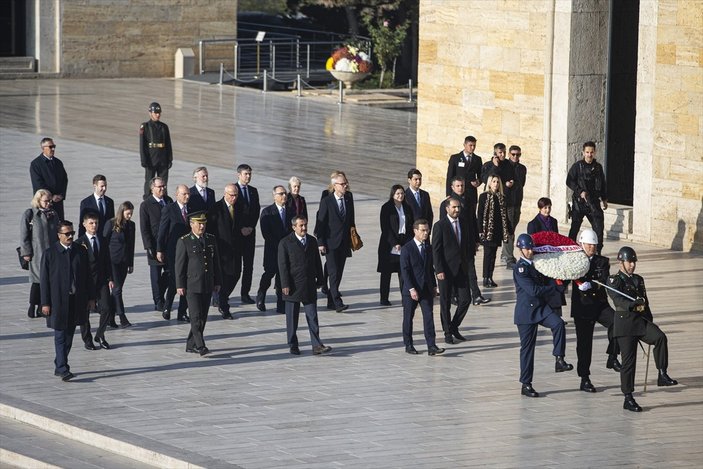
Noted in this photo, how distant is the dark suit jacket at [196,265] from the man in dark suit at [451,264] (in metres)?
2.28

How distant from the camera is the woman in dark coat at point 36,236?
1702cm

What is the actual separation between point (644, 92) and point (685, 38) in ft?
3.47

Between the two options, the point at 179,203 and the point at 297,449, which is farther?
the point at 179,203

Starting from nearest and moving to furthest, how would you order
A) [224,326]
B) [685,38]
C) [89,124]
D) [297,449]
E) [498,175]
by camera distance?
[297,449]
[224,326]
[498,175]
[685,38]
[89,124]

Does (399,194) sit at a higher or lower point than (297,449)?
higher

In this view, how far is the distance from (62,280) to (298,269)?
7.91 ft

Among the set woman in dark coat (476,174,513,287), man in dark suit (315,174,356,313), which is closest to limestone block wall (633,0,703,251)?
woman in dark coat (476,174,513,287)

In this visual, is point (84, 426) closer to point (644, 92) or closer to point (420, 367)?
point (420, 367)

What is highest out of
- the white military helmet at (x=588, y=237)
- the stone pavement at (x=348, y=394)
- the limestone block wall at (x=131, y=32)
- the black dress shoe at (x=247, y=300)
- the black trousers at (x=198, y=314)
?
the limestone block wall at (x=131, y=32)

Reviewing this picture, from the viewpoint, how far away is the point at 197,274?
51.0 ft

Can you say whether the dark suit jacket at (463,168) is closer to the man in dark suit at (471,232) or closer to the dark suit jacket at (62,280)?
the man in dark suit at (471,232)

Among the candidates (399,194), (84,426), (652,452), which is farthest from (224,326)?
(652,452)

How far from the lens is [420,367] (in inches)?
604

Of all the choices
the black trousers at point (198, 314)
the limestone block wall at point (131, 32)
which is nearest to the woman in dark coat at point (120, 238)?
the black trousers at point (198, 314)
